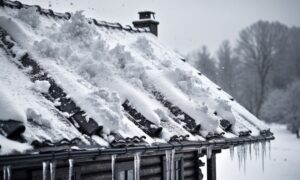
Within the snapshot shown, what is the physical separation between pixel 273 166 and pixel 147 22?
14486 millimetres

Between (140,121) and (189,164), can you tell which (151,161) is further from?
(189,164)

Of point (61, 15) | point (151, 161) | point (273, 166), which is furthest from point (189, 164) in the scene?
point (273, 166)

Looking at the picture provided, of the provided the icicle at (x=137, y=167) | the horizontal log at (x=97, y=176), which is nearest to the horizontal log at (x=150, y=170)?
the icicle at (x=137, y=167)

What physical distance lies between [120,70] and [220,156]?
21172 mm

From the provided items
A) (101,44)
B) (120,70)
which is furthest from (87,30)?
(120,70)

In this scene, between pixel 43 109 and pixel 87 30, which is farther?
pixel 87 30

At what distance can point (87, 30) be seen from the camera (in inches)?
328

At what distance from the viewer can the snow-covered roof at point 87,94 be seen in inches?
198

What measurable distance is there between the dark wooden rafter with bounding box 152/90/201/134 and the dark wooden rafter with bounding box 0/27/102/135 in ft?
8.97

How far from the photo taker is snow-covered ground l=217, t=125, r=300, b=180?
65.1 ft

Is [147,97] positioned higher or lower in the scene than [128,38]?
lower

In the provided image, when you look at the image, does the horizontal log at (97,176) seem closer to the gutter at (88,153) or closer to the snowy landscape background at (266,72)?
the gutter at (88,153)

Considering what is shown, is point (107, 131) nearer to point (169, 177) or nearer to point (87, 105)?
point (87, 105)

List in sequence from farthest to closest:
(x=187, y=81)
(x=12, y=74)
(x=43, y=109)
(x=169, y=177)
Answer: (x=187, y=81), (x=169, y=177), (x=12, y=74), (x=43, y=109)
